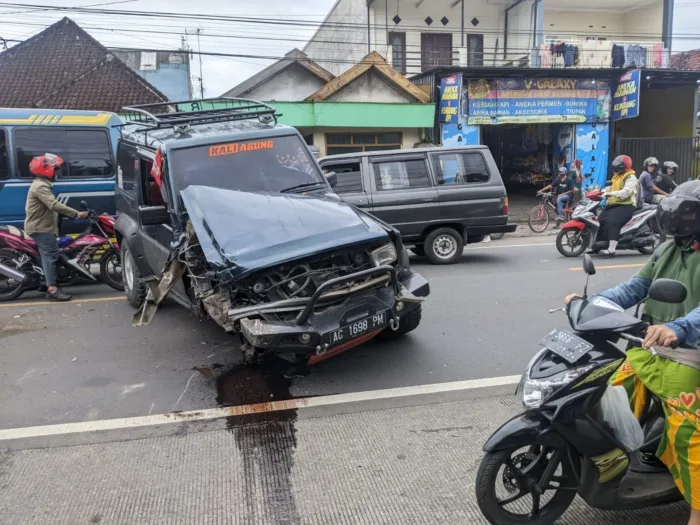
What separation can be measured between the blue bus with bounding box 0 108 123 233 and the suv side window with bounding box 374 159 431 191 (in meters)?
4.20

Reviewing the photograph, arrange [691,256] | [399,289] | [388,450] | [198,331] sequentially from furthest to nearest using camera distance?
[198,331], [399,289], [388,450], [691,256]

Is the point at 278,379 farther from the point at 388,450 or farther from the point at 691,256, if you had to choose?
the point at 691,256

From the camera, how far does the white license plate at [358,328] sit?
420 centimetres

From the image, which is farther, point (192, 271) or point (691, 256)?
point (192, 271)

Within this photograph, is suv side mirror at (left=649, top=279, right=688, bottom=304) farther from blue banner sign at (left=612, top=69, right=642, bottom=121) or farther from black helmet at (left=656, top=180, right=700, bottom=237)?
blue banner sign at (left=612, top=69, right=642, bottom=121)

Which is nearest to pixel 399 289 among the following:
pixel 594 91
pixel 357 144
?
pixel 357 144

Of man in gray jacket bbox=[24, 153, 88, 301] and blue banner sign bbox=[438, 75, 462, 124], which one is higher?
blue banner sign bbox=[438, 75, 462, 124]

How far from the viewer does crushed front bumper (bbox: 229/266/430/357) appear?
13.5 feet

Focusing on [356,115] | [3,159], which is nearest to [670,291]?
[3,159]

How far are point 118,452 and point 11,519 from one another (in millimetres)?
747

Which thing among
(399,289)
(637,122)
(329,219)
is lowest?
(399,289)

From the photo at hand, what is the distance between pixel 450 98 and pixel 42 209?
14.0 metres

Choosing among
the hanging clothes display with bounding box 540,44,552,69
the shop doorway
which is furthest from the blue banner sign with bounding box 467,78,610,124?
the hanging clothes display with bounding box 540,44,552,69

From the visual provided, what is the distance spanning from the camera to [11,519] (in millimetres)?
3016
